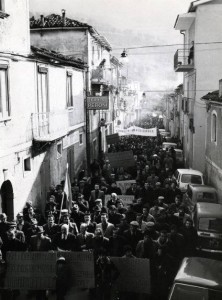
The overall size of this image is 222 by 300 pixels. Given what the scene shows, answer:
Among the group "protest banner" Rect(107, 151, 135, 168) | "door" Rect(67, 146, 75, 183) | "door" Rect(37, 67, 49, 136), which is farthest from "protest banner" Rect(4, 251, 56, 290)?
"door" Rect(67, 146, 75, 183)

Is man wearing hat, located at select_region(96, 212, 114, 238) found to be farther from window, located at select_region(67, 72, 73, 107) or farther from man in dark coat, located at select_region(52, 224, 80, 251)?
window, located at select_region(67, 72, 73, 107)

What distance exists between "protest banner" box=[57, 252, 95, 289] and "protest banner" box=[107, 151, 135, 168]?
1062 centimetres

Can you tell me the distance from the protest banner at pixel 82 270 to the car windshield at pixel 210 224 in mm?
5070

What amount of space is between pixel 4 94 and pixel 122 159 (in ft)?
23.5

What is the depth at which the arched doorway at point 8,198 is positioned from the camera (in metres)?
13.1

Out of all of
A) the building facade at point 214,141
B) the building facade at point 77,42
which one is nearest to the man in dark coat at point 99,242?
→ the building facade at point 214,141

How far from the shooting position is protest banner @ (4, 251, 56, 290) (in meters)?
7.92

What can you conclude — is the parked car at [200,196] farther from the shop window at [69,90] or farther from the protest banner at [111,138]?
the protest banner at [111,138]

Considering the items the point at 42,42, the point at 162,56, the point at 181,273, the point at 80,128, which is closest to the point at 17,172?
the point at 181,273

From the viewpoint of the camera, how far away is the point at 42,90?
53.3ft

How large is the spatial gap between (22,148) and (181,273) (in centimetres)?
796

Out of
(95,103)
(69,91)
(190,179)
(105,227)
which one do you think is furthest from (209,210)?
(69,91)

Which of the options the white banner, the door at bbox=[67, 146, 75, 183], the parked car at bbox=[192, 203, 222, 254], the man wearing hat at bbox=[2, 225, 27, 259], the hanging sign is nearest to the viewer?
the man wearing hat at bbox=[2, 225, 27, 259]

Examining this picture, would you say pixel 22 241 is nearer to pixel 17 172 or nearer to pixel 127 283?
pixel 127 283
